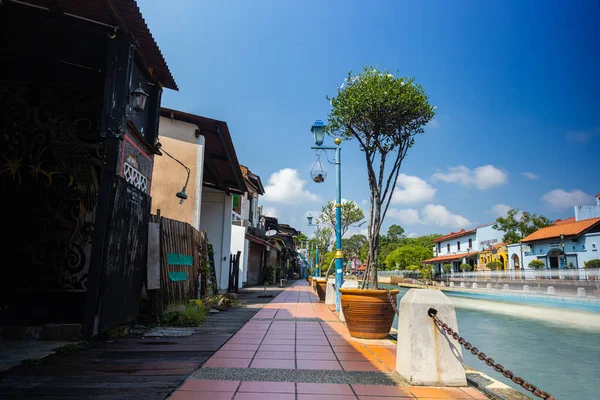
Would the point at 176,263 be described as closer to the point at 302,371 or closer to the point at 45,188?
the point at 45,188

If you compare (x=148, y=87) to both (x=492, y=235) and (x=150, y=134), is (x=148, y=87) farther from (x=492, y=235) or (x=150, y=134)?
(x=492, y=235)

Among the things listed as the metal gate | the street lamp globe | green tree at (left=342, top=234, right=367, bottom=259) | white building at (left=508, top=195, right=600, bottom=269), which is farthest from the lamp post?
green tree at (left=342, top=234, right=367, bottom=259)

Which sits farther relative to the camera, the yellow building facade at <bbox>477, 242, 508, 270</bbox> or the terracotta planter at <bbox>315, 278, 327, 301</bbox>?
the yellow building facade at <bbox>477, 242, 508, 270</bbox>

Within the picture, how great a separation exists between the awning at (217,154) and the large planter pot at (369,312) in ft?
22.5

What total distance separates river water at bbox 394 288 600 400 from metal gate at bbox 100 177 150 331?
547 centimetres

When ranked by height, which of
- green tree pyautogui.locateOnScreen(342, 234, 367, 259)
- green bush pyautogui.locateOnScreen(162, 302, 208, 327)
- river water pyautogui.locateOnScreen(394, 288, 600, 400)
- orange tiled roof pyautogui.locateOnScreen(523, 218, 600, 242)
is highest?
green tree pyautogui.locateOnScreen(342, 234, 367, 259)

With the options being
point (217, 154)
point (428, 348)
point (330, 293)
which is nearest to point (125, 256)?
point (428, 348)

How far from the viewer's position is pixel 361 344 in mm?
5473

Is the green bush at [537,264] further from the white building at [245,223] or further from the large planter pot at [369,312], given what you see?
the large planter pot at [369,312]

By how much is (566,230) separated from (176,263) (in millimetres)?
31998

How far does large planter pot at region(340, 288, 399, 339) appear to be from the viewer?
5.61 metres

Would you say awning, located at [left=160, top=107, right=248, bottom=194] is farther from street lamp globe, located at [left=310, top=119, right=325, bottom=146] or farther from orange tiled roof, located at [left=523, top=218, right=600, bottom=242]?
orange tiled roof, located at [left=523, top=218, right=600, bottom=242]

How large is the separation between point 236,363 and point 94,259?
7.08 ft

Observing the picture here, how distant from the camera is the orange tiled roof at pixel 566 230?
28319 mm
